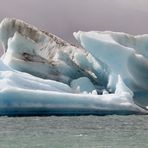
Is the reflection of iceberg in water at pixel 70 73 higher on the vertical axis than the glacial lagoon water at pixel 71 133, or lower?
higher

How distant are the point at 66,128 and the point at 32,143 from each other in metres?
3.20

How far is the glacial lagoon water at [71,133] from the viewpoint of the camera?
405 inches

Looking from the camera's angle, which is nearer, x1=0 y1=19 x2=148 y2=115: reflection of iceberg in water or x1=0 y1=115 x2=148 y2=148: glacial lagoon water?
x1=0 y1=115 x2=148 y2=148: glacial lagoon water

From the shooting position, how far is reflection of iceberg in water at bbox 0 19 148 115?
16.5m

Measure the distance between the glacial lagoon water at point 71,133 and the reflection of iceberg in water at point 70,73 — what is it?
1.55ft

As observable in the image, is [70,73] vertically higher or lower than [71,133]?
higher

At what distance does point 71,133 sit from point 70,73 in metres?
9.66

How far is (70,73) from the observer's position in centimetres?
2180

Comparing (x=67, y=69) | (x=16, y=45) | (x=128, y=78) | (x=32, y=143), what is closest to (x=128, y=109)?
(x=128, y=78)

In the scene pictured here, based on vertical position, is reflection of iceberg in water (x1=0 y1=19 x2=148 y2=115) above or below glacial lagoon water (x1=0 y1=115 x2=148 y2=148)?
above

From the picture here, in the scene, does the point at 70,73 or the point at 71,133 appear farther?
the point at 70,73

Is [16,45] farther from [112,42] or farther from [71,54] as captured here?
[112,42]

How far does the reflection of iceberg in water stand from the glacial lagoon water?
472 mm

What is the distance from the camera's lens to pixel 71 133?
40.1 ft
